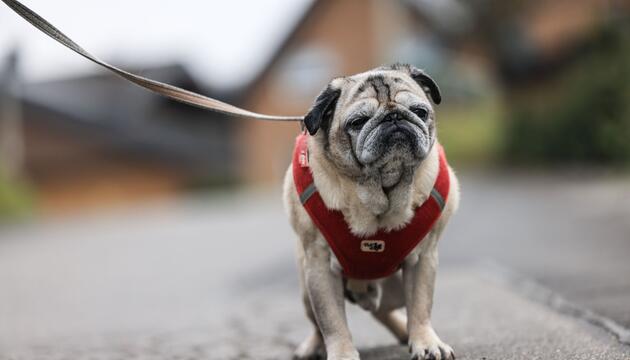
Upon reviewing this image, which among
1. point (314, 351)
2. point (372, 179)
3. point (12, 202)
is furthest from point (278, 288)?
point (12, 202)

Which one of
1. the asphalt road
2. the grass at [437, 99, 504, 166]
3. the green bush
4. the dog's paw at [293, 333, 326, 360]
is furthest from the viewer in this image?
the grass at [437, 99, 504, 166]

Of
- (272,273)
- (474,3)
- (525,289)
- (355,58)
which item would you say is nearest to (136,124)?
(355,58)

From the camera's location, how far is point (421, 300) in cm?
354

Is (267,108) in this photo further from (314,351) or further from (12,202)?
(314,351)

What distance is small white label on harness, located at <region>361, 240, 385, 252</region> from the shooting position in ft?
11.3

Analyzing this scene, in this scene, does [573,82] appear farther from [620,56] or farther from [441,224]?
[441,224]

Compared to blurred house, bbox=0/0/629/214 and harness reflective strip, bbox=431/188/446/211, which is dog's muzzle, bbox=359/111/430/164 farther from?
blurred house, bbox=0/0/629/214

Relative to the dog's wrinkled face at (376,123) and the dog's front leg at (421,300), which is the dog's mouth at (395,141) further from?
the dog's front leg at (421,300)

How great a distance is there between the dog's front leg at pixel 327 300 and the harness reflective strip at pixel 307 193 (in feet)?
0.65

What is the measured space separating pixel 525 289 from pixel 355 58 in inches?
903

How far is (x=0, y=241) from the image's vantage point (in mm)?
14516

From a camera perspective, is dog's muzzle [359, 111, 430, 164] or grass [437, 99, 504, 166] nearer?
dog's muzzle [359, 111, 430, 164]

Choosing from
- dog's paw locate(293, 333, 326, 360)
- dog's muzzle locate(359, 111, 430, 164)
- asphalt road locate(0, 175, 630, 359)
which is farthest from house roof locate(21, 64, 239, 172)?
dog's muzzle locate(359, 111, 430, 164)

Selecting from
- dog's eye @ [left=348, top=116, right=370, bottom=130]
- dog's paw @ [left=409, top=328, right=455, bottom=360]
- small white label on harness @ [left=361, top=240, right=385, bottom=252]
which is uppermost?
dog's eye @ [left=348, top=116, right=370, bottom=130]
